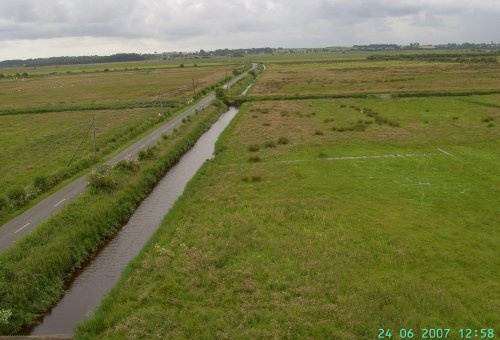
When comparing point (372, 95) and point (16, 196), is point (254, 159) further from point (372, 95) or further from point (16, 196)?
point (372, 95)

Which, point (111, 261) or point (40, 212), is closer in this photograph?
point (111, 261)

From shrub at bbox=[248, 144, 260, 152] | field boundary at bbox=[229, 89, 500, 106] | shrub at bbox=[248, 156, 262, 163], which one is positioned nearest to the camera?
shrub at bbox=[248, 156, 262, 163]

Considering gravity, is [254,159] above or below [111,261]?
above

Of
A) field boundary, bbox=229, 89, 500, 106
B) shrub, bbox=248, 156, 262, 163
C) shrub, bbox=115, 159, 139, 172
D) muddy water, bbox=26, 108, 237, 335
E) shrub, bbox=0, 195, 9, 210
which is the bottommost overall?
muddy water, bbox=26, 108, 237, 335

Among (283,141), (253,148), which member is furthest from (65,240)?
(283,141)

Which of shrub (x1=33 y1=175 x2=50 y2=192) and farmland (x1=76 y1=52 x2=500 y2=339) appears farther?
shrub (x1=33 y1=175 x2=50 y2=192)

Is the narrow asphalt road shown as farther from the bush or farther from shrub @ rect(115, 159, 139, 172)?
shrub @ rect(115, 159, 139, 172)

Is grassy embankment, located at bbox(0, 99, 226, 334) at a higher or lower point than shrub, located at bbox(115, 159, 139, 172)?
lower

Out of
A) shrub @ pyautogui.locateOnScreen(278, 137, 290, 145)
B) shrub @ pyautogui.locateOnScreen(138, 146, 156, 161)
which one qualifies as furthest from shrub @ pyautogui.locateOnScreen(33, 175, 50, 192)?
shrub @ pyautogui.locateOnScreen(278, 137, 290, 145)

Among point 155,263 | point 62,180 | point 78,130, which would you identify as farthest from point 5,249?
point 78,130
